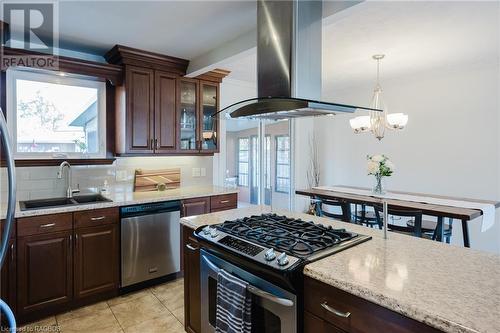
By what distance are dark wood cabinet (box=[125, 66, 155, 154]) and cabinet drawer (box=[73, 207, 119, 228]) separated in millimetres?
703

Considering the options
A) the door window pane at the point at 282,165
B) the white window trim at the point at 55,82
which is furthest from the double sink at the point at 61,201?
the door window pane at the point at 282,165

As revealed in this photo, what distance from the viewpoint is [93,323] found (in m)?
2.38

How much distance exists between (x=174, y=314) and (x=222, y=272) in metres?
1.25

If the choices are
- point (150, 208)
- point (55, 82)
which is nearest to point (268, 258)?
point (150, 208)

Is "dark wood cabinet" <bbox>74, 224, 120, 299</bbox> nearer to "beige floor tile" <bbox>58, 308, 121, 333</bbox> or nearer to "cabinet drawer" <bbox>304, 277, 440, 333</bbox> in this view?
"beige floor tile" <bbox>58, 308, 121, 333</bbox>

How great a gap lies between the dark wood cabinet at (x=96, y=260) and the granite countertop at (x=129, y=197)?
8.0 inches

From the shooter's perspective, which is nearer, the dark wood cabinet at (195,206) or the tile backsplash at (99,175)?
the tile backsplash at (99,175)

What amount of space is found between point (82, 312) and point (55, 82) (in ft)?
7.24

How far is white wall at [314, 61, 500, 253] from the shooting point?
376 centimetres

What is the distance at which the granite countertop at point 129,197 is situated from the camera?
2.35 meters

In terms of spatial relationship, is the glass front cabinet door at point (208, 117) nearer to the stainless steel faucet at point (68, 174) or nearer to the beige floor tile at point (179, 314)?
the stainless steel faucet at point (68, 174)

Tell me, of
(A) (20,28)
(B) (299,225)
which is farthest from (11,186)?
(A) (20,28)

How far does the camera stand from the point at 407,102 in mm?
4473

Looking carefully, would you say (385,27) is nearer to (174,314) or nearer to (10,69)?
(174,314)
